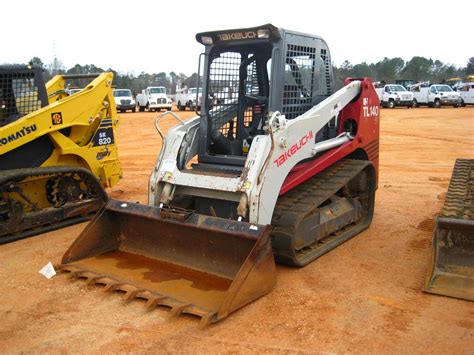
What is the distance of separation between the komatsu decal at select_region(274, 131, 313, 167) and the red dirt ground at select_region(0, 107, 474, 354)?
3.67ft

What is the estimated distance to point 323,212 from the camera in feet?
19.3

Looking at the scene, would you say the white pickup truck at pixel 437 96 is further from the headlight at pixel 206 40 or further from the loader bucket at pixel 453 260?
the loader bucket at pixel 453 260

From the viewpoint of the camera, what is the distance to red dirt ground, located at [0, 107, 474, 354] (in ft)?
12.6

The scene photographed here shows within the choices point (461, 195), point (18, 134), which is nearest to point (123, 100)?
point (18, 134)

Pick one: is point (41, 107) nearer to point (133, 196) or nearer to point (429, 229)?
point (133, 196)

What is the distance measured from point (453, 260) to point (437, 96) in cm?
3114

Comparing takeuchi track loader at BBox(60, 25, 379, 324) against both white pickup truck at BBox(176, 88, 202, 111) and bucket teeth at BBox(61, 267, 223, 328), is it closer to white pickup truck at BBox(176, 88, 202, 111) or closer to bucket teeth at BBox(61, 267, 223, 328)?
bucket teeth at BBox(61, 267, 223, 328)

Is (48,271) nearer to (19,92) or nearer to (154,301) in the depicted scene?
(154,301)

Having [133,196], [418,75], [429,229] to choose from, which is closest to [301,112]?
[429,229]

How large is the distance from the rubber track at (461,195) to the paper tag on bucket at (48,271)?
3778mm

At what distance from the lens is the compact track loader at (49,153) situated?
6.54m

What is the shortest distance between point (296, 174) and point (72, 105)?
3.54m

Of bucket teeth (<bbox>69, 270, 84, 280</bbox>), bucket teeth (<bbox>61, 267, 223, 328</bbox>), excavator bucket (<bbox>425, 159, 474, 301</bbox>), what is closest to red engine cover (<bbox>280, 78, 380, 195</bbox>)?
excavator bucket (<bbox>425, 159, 474, 301</bbox>)

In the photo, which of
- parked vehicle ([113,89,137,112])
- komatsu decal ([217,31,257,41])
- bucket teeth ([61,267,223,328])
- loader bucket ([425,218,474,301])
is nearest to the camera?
bucket teeth ([61,267,223,328])
